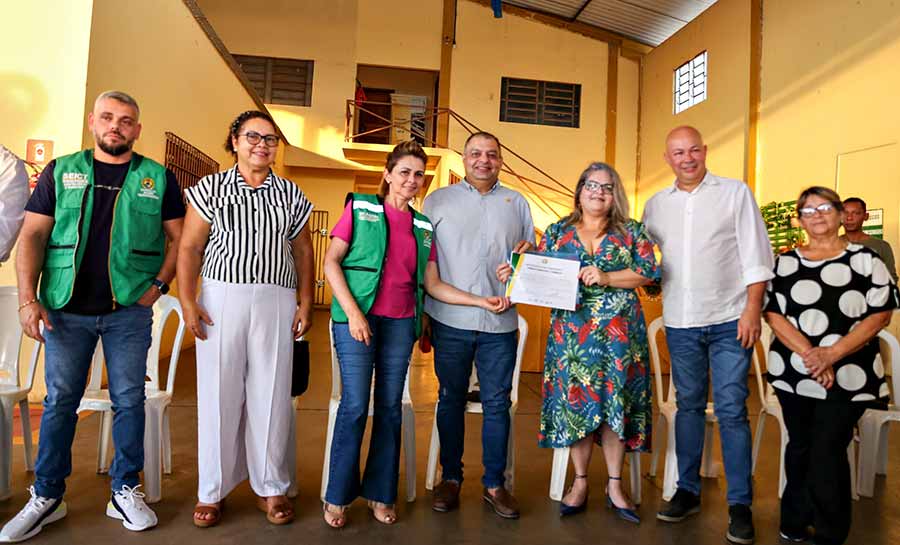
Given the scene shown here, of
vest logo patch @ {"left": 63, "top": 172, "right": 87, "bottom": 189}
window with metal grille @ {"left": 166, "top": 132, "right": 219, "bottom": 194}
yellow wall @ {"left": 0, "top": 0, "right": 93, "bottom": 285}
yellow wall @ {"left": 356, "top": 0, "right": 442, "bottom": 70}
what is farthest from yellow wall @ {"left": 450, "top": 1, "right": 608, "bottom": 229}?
vest logo patch @ {"left": 63, "top": 172, "right": 87, "bottom": 189}

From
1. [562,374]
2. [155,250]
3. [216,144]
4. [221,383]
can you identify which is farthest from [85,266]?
[216,144]

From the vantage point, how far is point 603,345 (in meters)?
2.32

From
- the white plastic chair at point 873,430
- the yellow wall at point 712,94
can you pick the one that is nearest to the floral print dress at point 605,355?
the white plastic chair at point 873,430

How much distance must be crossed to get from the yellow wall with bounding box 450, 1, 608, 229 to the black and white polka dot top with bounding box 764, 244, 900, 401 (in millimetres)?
9113

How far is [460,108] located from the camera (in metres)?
11.2

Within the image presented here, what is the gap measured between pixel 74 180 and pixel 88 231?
0.19m

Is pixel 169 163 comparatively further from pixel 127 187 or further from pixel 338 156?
pixel 338 156

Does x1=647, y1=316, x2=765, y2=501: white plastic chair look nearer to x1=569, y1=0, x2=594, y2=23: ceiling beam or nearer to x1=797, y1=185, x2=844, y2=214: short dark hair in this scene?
x1=797, y1=185, x2=844, y2=214: short dark hair

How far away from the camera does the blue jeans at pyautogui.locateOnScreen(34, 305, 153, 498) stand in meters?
2.08

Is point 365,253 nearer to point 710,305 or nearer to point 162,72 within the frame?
point 710,305

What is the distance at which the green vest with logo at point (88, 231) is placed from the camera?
2055 mm

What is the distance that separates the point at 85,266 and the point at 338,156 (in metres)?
9.16

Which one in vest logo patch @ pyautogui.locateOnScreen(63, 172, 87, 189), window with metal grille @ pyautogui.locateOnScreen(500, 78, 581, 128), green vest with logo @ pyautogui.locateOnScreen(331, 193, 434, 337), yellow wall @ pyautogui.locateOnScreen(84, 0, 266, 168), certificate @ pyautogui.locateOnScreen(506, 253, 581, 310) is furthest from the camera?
window with metal grille @ pyautogui.locateOnScreen(500, 78, 581, 128)

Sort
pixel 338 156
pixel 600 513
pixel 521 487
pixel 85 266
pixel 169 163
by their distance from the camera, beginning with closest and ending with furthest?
1. pixel 85 266
2. pixel 600 513
3. pixel 521 487
4. pixel 169 163
5. pixel 338 156
